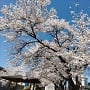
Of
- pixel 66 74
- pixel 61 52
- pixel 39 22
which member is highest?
pixel 39 22

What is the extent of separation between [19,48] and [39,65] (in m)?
2.45

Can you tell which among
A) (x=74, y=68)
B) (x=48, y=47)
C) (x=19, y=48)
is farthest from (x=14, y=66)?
(x=74, y=68)

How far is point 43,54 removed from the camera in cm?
1562

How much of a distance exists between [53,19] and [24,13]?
2150mm

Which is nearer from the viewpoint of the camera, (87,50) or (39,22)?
(39,22)

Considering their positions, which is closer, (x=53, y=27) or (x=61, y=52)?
(x=61, y=52)

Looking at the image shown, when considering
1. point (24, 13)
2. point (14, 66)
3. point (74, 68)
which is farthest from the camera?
point (14, 66)

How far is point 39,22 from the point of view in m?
14.0

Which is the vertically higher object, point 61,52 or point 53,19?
point 53,19

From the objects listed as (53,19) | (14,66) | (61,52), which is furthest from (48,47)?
(14,66)

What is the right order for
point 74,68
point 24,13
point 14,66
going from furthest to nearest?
point 14,66
point 74,68
point 24,13

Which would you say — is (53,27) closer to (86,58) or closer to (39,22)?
(39,22)

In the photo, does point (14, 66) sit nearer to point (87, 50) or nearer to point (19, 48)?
point (19, 48)

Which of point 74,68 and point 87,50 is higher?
point 87,50
